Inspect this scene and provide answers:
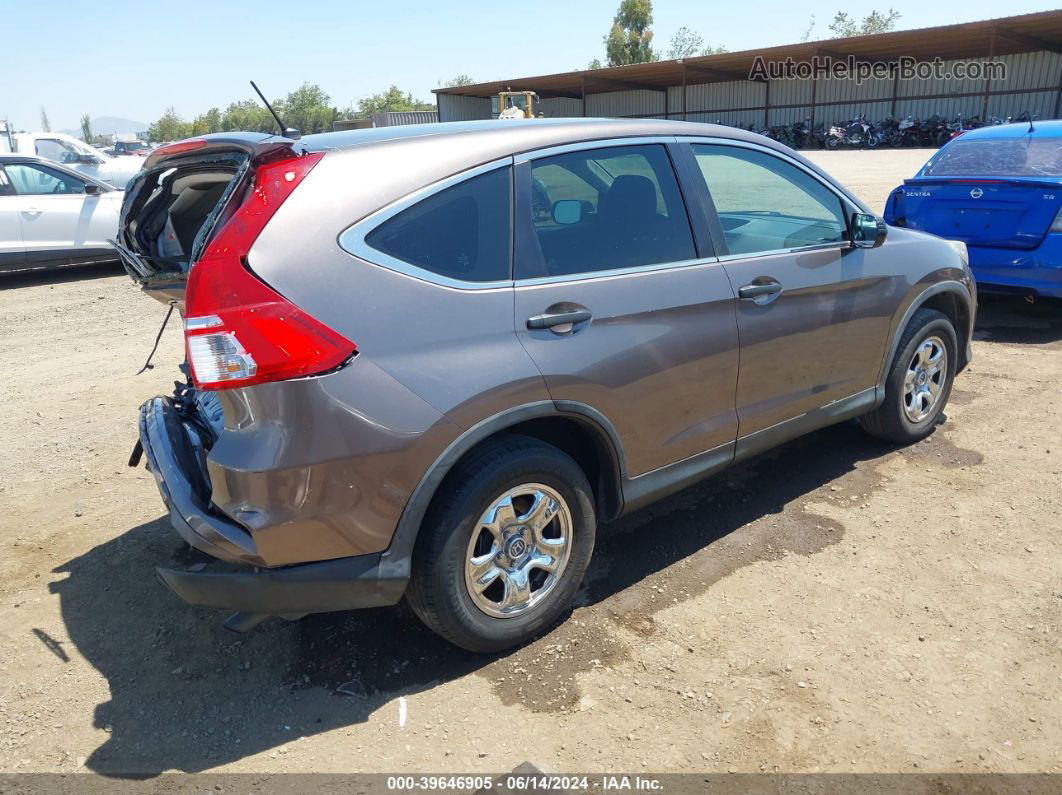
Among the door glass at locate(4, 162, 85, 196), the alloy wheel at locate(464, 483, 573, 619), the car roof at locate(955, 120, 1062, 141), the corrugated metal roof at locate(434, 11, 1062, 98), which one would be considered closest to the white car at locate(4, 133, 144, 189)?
the door glass at locate(4, 162, 85, 196)

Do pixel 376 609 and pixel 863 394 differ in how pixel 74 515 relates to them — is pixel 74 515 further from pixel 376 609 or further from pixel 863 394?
pixel 863 394

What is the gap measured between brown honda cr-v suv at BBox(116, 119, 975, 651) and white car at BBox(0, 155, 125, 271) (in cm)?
785

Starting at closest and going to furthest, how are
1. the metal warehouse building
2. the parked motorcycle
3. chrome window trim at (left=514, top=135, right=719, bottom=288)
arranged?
chrome window trim at (left=514, top=135, right=719, bottom=288) < the metal warehouse building < the parked motorcycle

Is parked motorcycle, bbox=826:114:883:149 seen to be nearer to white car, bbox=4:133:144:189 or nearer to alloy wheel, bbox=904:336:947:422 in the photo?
white car, bbox=4:133:144:189

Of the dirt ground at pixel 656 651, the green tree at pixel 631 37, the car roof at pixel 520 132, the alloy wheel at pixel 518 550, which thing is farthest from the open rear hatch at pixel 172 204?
the green tree at pixel 631 37

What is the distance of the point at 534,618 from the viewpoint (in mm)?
3031

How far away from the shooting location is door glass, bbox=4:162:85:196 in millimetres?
10461

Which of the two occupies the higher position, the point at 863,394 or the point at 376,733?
the point at 863,394

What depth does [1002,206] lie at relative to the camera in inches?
257

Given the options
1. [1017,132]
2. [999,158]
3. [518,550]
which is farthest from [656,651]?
[1017,132]

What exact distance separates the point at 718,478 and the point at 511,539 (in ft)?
6.31

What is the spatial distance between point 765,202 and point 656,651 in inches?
91.4

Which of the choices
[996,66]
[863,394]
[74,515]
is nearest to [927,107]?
[996,66]

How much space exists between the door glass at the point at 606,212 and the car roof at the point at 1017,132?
17.8 ft
